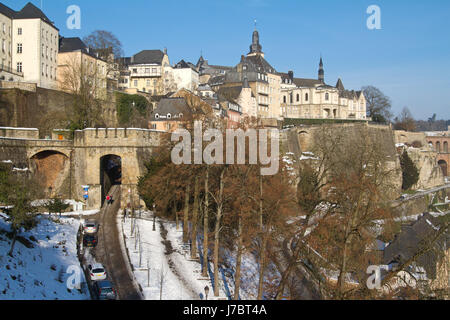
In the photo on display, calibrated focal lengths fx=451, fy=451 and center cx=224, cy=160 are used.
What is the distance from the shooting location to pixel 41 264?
2161cm

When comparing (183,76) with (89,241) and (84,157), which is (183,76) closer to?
(84,157)

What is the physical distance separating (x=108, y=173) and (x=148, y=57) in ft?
164

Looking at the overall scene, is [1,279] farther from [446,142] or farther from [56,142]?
[446,142]

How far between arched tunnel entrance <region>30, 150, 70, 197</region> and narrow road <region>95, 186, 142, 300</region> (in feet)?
15.3

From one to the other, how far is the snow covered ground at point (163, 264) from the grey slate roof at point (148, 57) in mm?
59313

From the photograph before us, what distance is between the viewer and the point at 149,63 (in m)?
87.1

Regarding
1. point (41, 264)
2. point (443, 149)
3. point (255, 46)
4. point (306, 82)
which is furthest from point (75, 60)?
point (443, 149)

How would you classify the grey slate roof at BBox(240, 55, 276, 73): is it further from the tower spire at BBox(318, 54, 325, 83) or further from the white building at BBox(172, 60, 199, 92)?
the tower spire at BBox(318, 54, 325, 83)

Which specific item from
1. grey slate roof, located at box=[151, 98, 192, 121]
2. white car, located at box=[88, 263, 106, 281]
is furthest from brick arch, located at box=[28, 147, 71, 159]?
grey slate roof, located at box=[151, 98, 192, 121]

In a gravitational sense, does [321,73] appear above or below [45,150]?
above

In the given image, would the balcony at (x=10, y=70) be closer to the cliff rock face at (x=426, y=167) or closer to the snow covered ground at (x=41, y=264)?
the snow covered ground at (x=41, y=264)

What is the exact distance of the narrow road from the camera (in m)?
21.9

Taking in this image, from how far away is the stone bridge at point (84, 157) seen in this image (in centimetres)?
3700

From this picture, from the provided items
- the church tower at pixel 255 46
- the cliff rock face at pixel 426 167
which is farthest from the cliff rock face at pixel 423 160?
the church tower at pixel 255 46
